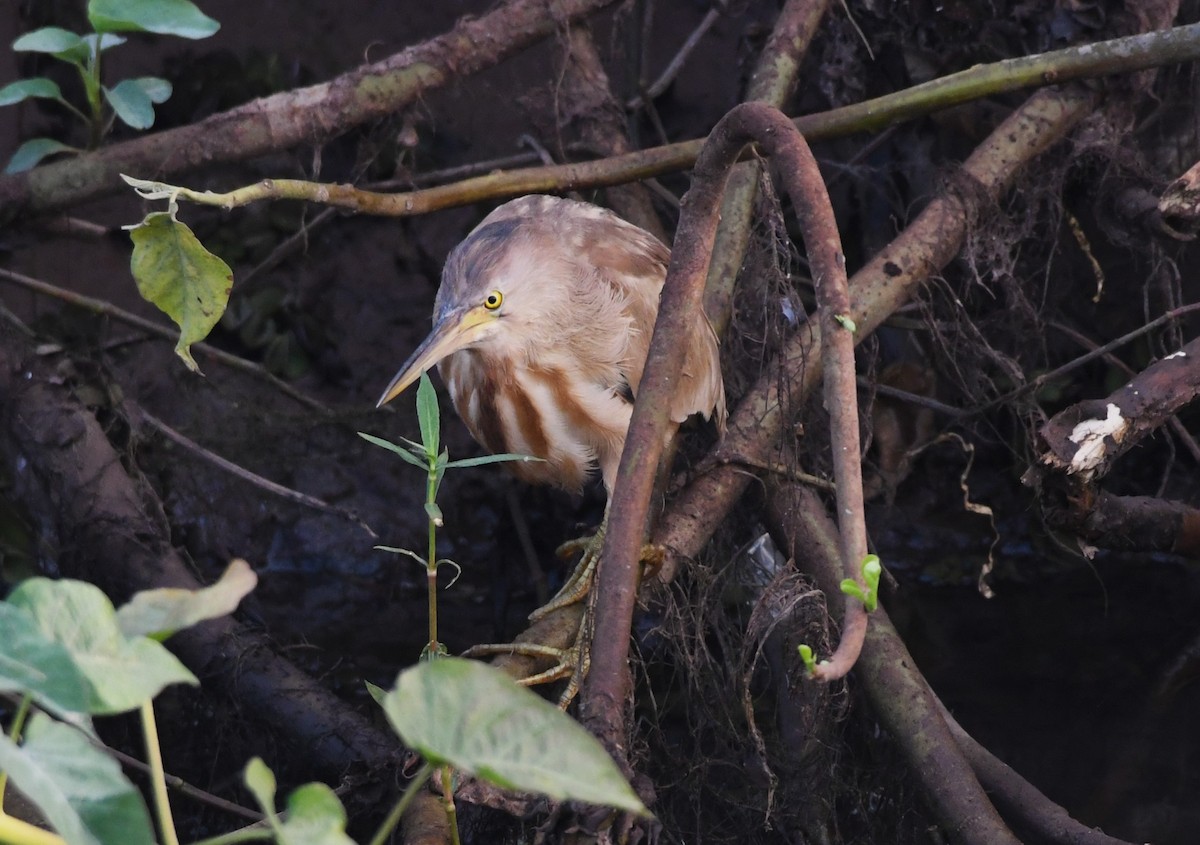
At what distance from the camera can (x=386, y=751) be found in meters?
1.73

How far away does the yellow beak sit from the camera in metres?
1.62

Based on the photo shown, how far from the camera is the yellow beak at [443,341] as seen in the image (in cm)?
162

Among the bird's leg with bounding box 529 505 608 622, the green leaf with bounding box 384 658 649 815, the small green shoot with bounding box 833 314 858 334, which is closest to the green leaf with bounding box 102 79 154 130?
the bird's leg with bounding box 529 505 608 622

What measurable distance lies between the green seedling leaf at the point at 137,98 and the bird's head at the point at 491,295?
0.49 metres

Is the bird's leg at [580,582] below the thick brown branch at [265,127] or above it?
below

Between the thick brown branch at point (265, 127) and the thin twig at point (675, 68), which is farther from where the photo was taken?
the thin twig at point (675, 68)

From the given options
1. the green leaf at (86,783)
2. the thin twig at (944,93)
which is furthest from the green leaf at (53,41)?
the green leaf at (86,783)

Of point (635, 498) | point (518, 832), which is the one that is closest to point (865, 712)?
point (518, 832)

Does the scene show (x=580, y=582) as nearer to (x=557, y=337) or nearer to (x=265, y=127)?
(x=557, y=337)

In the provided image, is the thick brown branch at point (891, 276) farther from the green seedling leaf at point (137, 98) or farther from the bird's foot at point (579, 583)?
the green seedling leaf at point (137, 98)

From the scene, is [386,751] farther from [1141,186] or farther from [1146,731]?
[1141,186]

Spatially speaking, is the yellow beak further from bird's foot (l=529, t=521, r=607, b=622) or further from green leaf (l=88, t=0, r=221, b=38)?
green leaf (l=88, t=0, r=221, b=38)

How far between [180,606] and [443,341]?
3.18 feet

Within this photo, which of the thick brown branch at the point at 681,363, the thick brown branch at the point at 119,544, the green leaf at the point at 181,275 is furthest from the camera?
the thick brown branch at the point at 119,544
